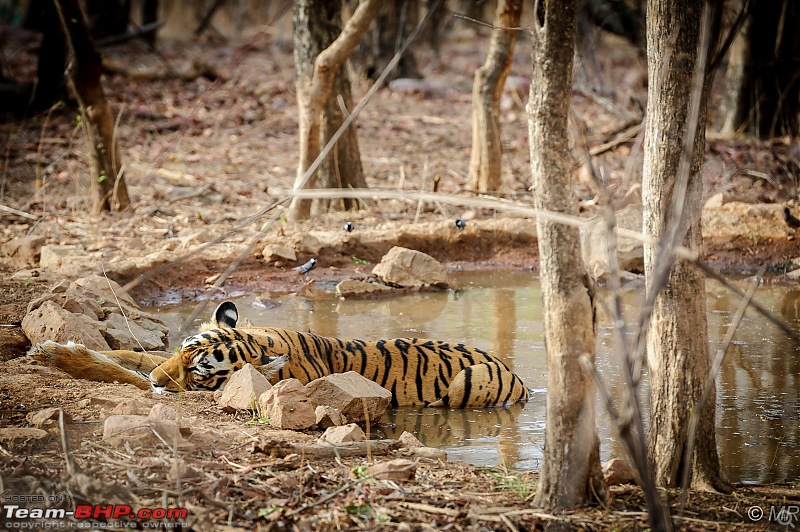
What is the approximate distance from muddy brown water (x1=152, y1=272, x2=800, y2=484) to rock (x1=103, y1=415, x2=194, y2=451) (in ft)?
4.79

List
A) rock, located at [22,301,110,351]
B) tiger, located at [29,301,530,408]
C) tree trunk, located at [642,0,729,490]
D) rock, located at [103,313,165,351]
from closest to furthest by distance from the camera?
tree trunk, located at [642,0,729,490] < tiger, located at [29,301,530,408] < rock, located at [22,301,110,351] < rock, located at [103,313,165,351]

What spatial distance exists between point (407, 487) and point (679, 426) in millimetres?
1195

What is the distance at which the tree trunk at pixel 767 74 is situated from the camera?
43.3ft

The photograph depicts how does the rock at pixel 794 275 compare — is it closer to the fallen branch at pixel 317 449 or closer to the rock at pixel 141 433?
the fallen branch at pixel 317 449

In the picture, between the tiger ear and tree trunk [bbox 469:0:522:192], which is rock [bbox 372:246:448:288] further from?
the tiger ear

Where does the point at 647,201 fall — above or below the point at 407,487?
above

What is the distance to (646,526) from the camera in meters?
3.16

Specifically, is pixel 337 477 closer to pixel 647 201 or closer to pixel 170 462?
pixel 170 462

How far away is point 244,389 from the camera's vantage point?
4641 mm

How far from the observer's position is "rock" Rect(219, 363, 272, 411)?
4625mm

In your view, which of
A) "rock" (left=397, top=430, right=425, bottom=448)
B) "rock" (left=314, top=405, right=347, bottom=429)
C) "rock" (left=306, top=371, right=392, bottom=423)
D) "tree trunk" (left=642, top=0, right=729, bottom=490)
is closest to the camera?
"tree trunk" (left=642, top=0, right=729, bottom=490)

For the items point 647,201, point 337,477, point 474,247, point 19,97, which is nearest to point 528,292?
point 474,247

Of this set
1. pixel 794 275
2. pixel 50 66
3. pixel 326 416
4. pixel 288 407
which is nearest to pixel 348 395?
pixel 326 416

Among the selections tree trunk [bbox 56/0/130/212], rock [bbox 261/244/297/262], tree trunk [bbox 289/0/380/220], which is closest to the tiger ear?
rock [bbox 261/244/297/262]
